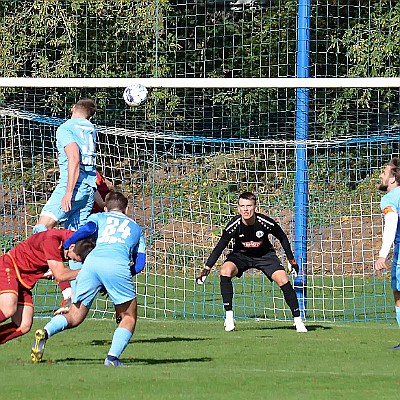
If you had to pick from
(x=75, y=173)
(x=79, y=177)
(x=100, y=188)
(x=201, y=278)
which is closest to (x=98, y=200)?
(x=100, y=188)

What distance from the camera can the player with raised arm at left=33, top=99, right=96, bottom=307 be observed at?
1162 cm

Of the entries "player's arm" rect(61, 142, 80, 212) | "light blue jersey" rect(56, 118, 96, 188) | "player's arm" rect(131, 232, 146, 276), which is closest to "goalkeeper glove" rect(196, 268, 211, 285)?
"light blue jersey" rect(56, 118, 96, 188)

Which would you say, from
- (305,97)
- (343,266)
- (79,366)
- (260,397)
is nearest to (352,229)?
(343,266)

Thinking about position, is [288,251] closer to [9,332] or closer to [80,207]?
[80,207]

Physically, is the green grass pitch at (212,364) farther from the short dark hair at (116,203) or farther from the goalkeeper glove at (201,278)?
the short dark hair at (116,203)

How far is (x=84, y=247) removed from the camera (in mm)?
9352

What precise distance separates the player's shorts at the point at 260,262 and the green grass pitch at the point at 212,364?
27.3 inches

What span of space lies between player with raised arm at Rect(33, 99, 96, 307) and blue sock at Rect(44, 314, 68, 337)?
8.40 ft

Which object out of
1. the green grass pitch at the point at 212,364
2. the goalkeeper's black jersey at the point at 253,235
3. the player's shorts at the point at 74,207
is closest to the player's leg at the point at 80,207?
the player's shorts at the point at 74,207

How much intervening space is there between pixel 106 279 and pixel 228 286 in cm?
415

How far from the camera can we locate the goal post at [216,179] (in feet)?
53.2

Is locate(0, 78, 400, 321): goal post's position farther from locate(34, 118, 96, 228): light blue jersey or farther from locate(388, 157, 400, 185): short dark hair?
locate(388, 157, 400, 185): short dark hair

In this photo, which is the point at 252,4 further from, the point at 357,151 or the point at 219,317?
the point at 219,317

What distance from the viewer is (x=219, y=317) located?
1456 cm
